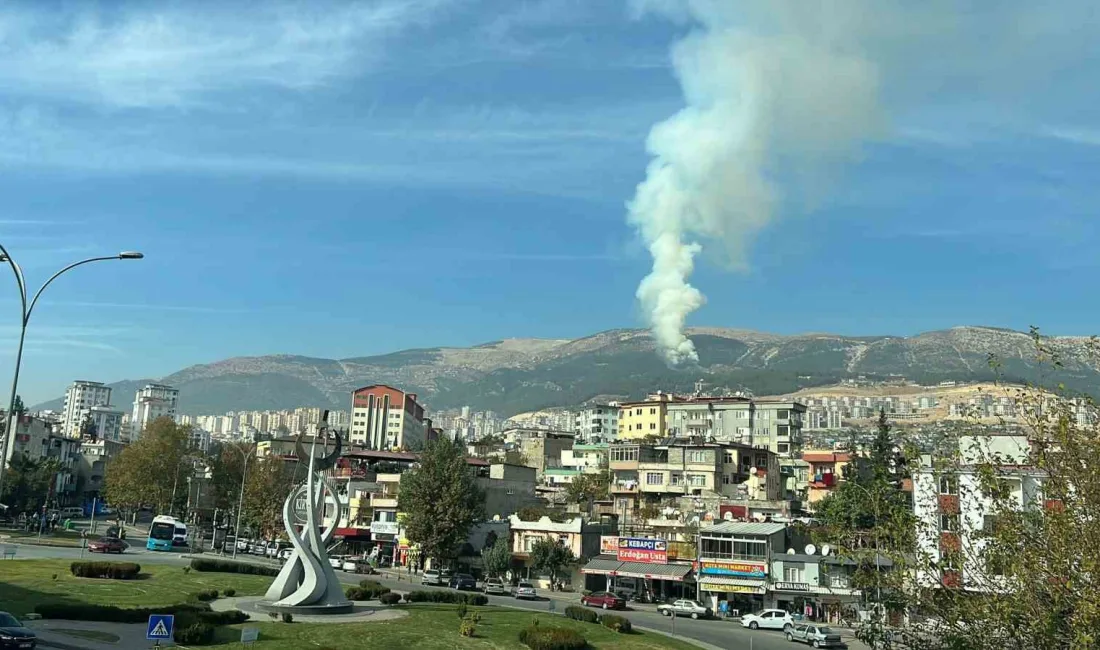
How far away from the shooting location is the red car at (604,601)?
55.6 metres

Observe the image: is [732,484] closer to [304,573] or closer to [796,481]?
[796,481]

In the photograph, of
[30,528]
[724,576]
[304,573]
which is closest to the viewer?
[304,573]

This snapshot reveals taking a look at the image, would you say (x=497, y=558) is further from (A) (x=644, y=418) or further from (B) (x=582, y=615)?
(A) (x=644, y=418)

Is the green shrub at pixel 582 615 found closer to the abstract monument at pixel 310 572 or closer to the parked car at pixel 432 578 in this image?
Result: the abstract monument at pixel 310 572

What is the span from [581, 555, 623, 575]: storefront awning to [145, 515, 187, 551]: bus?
110 feet

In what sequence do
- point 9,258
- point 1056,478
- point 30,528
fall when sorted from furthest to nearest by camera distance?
1. point 30,528
2. point 9,258
3. point 1056,478

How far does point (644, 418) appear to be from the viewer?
6235 inches

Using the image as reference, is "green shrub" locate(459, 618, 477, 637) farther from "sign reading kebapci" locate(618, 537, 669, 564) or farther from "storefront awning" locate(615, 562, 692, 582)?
"sign reading kebapci" locate(618, 537, 669, 564)

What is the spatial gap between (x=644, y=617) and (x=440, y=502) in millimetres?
21192

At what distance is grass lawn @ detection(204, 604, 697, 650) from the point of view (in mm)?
31141

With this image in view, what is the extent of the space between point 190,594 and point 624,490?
50.6m

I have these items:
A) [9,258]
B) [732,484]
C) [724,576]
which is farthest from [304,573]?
[732,484]

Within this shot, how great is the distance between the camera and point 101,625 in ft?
Result: 105

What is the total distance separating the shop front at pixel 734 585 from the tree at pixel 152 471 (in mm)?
62105
